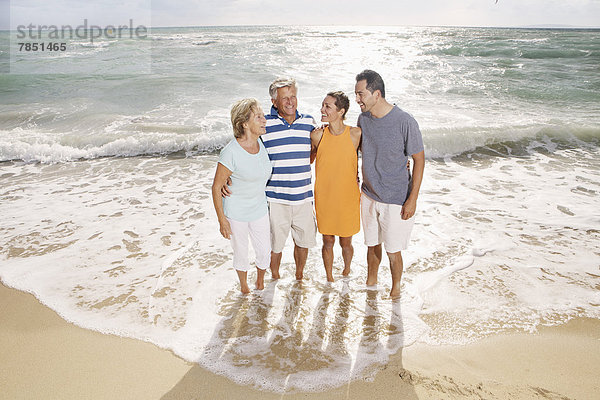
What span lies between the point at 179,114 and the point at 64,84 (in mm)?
7782

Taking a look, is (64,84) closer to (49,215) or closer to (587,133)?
(49,215)

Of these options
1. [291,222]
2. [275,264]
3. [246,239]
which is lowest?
[275,264]

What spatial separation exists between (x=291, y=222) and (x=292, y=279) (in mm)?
719

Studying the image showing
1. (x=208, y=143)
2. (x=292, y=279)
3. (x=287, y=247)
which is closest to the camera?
(x=292, y=279)

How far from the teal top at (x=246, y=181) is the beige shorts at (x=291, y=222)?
0.59 ft

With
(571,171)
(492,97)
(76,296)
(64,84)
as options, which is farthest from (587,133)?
(64,84)

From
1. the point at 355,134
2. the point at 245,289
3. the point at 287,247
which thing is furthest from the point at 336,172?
the point at 287,247

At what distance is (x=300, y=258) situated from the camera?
13.0ft

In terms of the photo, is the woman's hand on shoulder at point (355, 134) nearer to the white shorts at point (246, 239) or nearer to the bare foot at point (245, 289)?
the white shorts at point (246, 239)

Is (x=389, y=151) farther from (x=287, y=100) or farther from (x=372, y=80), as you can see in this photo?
(x=287, y=100)

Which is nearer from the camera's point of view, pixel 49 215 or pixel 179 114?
pixel 49 215

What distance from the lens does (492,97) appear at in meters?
14.2

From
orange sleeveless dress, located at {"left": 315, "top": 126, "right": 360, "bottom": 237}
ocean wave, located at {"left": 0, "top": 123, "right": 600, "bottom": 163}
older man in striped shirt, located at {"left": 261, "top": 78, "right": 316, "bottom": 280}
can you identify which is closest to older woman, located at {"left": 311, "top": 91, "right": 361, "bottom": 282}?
orange sleeveless dress, located at {"left": 315, "top": 126, "right": 360, "bottom": 237}

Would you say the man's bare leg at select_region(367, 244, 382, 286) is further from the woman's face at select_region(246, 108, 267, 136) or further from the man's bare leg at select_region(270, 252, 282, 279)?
the woman's face at select_region(246, 108, 267, 136)
